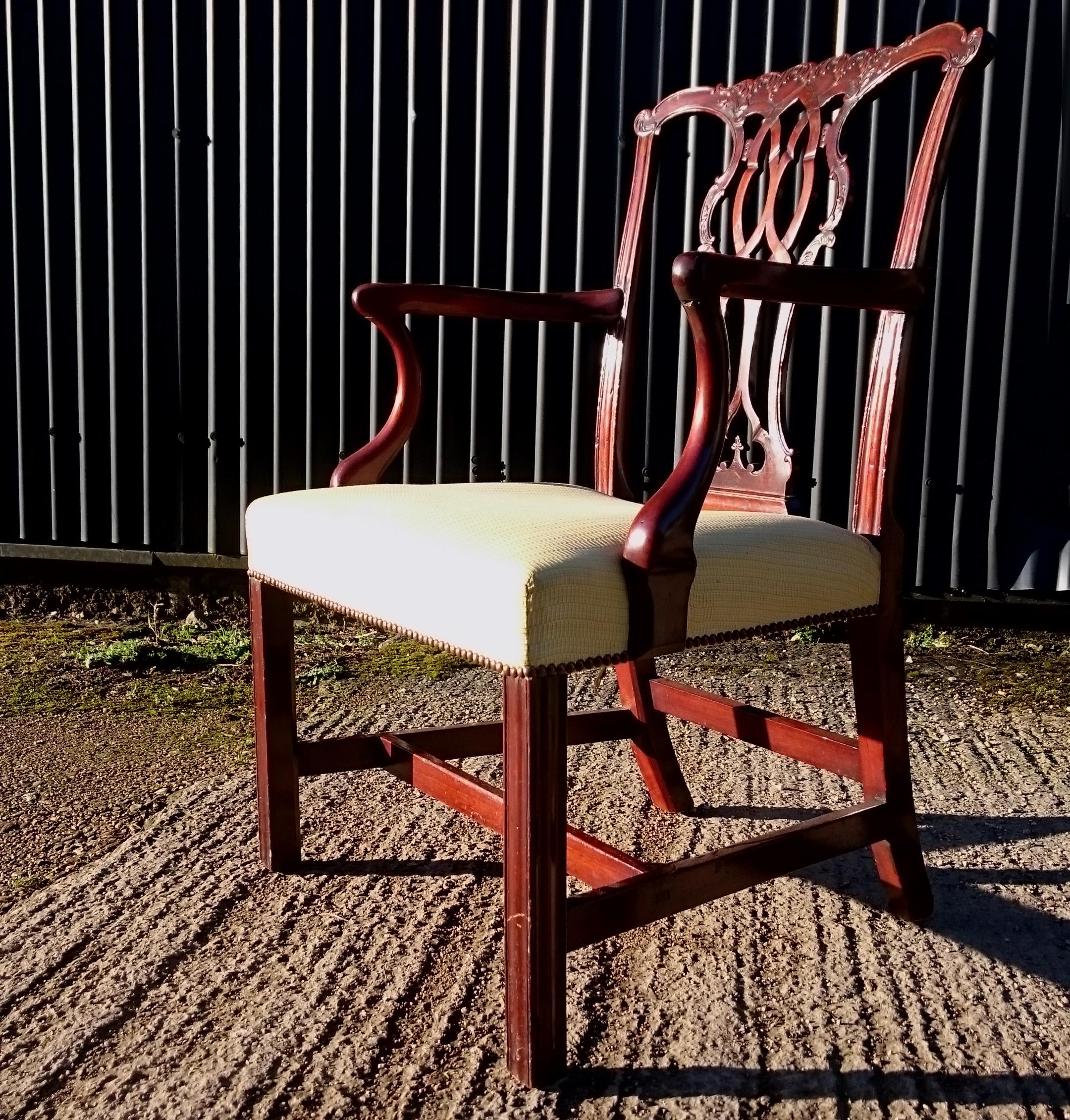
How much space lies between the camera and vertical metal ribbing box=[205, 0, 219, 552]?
3.43 metres

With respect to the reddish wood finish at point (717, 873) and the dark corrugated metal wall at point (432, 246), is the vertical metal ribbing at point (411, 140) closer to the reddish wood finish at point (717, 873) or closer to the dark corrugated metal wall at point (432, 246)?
the dark corrugated metal wall at point (432, 246)

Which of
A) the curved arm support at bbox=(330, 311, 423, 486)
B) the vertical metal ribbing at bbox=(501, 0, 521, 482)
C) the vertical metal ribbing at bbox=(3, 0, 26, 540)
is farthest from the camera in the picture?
the vertical metal ribbing at bbox=(3, 0, 26, 540)

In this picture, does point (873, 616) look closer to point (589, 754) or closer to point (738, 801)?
point (738, 801)

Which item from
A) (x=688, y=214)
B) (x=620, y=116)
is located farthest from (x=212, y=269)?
(x=688, y=214)

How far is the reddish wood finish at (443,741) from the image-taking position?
5.79ft

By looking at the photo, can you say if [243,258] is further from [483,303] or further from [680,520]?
[680,520]

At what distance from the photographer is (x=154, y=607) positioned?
3.63 m

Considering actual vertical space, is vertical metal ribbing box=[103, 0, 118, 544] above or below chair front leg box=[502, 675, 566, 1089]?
above

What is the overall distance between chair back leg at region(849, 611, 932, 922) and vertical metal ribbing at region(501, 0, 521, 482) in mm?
1934

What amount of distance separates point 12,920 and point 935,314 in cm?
267

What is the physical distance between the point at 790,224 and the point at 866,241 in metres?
1.57

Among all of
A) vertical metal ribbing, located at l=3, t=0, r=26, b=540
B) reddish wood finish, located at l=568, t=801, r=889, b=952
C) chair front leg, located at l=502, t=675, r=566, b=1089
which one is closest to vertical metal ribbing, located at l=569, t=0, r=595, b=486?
vertical metal ribbing, located at l=3, t=0, r=26, b=540

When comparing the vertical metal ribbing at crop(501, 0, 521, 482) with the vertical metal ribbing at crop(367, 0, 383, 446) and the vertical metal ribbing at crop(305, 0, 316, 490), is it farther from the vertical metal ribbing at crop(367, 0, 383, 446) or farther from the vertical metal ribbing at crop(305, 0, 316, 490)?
the vertical metal ribbing at crop(305, 0, 316, 490)

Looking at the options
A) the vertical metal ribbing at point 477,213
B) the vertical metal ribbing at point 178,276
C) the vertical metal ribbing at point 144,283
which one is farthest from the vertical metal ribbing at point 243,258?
the vertical metal ribbing at point 477,213
